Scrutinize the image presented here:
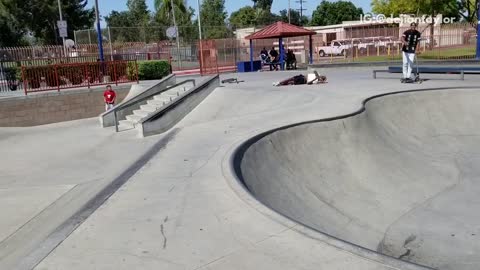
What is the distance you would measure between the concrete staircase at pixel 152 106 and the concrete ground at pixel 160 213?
8.74 feet

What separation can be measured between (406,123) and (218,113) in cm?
586

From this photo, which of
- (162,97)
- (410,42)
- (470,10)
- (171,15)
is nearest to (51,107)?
(162,97)

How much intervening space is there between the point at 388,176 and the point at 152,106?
945 centimetres

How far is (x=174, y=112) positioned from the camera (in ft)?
44.7

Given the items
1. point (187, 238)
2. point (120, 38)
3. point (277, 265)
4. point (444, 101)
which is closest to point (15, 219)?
point (187, 238)

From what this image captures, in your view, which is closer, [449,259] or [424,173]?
[449,259]

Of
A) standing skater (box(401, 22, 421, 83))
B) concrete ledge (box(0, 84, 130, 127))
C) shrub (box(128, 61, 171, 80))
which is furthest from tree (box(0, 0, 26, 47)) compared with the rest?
standing skater (box(401, 22, 421, 83))

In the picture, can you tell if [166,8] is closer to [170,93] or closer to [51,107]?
[51,107]

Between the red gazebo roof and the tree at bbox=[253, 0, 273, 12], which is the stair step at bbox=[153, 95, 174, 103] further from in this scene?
the tree at bbox=[253, 0, 273, 12]

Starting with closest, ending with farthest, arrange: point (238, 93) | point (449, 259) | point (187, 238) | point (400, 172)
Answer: point (187, 238)
point (449, 259)
point (400, 172)
point (238, 93)

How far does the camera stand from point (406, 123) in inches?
484

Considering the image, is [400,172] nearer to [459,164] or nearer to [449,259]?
[459,164]

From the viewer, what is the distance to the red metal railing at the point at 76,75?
19.1 metres

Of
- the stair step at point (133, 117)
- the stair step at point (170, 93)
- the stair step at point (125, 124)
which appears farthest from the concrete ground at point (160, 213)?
the stair step at point (170, 93)
